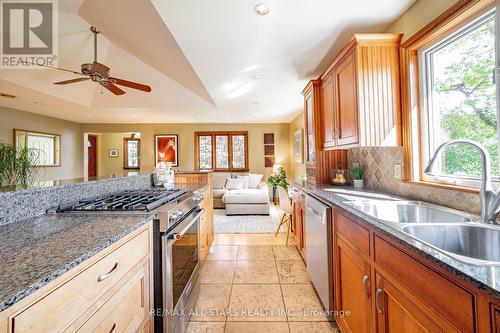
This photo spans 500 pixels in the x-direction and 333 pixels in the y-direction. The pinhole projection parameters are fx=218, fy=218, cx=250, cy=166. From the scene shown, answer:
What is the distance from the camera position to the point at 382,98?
1736mm

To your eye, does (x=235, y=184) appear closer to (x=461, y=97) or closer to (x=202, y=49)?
(x=202, y=49)

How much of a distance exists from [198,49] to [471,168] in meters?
2.39

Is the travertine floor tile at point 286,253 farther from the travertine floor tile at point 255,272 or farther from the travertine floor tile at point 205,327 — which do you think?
the travertine floor tile at point 205,327

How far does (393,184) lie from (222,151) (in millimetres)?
5397

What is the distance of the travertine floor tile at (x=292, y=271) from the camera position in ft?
7.29

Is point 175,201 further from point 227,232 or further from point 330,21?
point 227,232

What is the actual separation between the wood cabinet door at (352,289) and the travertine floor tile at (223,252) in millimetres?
1501

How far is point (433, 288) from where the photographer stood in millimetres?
723

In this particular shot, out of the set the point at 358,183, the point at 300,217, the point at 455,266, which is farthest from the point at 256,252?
the point at 455,266

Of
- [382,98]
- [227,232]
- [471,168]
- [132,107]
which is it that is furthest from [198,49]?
[132,107]

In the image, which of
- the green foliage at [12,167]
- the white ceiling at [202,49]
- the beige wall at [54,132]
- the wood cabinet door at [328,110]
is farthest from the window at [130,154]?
the wood cabinet door at [328,110]

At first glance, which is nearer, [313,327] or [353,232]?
[353,232]

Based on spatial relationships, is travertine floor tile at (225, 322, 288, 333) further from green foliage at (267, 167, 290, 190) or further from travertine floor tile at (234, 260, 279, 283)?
green foliage at (267, 167, 290, 190)

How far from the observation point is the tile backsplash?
1256mm
